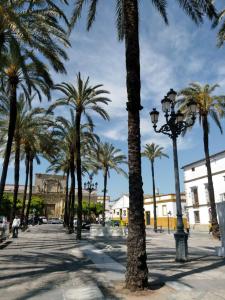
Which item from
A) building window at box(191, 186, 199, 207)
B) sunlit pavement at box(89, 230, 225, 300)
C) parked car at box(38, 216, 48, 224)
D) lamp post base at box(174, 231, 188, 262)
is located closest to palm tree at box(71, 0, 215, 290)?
sunlit pavement at box(89, 230, 225, 300)

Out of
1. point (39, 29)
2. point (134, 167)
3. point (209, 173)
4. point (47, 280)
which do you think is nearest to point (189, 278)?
point (134, 167)

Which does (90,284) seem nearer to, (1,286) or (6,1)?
(1,286)

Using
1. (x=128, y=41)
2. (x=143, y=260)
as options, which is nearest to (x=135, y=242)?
(x=143, y=260)

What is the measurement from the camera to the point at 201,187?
48.8 meters

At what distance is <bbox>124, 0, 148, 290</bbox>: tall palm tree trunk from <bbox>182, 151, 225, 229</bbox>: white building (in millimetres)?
36291

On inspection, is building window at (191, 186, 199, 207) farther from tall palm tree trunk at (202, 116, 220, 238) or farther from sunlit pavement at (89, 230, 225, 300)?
sunlit pavement at (89, 230, 225, 300)

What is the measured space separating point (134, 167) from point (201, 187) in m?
41.8

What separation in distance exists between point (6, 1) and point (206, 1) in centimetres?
907

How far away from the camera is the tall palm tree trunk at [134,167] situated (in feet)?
Result: 27.3

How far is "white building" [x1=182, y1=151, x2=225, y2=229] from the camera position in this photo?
44.2 meters

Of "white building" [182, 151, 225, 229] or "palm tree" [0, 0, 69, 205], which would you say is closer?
"palm tree" [0, 0, 69, 205]

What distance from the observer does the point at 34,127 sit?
31859 mm

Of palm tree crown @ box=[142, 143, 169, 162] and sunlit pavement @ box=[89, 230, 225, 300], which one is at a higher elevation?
palm tree crown @ box=[142, 143, 169, 162]

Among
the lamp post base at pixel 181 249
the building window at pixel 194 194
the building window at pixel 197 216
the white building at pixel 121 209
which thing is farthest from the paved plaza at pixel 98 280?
the white building at pixel 121 209
